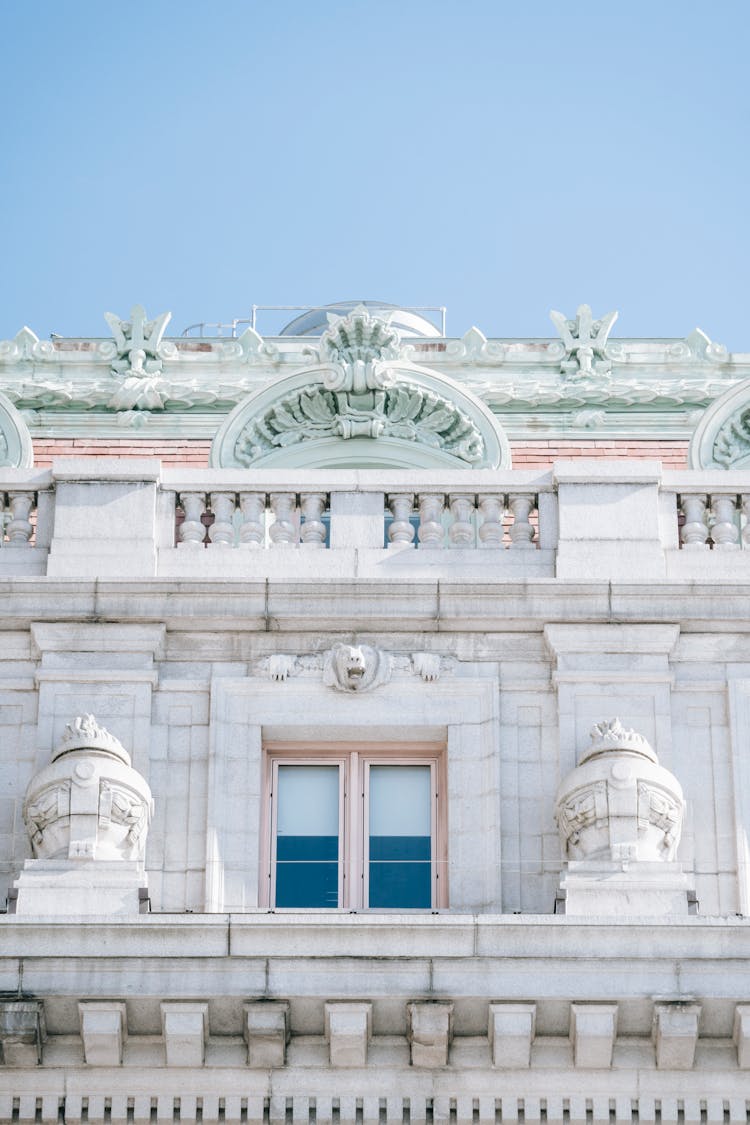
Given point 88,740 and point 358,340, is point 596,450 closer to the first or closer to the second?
point 358,340

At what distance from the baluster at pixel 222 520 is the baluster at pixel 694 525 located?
3.69m

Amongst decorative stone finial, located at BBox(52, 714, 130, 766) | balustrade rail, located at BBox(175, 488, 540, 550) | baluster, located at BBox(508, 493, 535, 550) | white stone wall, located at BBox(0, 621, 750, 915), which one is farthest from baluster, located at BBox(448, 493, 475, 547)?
decorative stone finial, located at BBox(52, 714, 130, 766)

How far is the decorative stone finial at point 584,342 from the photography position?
35.2 m

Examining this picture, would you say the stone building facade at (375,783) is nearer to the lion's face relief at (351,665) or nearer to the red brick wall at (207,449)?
the lion's face relief at (351,665)

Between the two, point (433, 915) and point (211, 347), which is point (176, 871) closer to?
point (433, 915)

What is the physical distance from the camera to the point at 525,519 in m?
29.5

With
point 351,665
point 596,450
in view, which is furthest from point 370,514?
point 596,450

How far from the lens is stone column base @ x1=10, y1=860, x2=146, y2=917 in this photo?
26391 mm

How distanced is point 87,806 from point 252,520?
3535 millimetres

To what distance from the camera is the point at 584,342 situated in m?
35.5

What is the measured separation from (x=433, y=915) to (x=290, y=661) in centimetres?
376

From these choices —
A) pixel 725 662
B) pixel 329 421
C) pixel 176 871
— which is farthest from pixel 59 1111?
pixel 329 421

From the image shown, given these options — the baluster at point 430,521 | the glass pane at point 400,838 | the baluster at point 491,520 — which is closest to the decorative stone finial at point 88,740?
the glass pane at point 400,838

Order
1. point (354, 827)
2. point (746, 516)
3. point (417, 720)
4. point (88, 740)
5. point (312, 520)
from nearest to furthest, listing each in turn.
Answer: point (88, 740), point (354, 827), point (417, 720), point (312, 520), point (746, 516)
